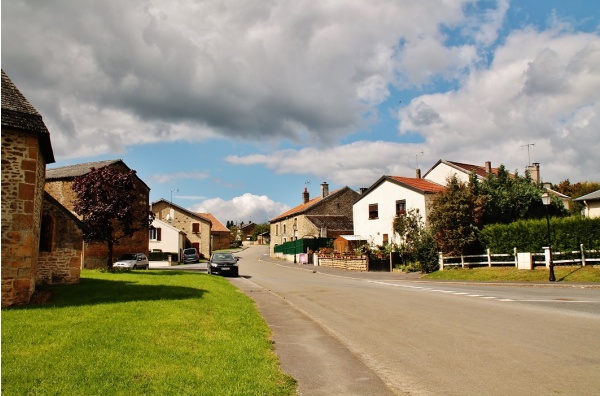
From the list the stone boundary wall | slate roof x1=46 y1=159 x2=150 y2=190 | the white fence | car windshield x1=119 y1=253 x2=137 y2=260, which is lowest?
the stone boundary wall

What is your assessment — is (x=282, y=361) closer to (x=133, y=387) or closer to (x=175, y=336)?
(x=175, y=336)

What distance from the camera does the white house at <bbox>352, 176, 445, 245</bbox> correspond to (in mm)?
38750

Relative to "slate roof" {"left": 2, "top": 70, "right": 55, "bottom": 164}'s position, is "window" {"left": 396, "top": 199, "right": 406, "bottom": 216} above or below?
below

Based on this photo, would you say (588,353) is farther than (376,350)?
No

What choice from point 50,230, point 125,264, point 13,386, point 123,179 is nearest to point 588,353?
point 13,386

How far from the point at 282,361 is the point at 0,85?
12.9 meters

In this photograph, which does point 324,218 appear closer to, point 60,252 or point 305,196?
point 305,196

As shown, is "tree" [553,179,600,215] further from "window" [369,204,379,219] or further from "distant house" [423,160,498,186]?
"window" [369,204,379,219]

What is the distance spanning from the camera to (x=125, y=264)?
113 ft

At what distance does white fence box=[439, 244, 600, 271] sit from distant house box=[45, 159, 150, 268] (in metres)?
23.6

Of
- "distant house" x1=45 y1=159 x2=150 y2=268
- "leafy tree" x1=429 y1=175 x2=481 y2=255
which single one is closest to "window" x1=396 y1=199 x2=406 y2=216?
"leafy tree" x1=429 y1=175 x2=481 y2=255

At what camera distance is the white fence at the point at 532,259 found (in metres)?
25.0

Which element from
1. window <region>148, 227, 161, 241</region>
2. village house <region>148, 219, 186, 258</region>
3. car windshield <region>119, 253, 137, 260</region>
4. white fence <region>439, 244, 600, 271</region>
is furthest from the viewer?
window <region>148, 227, 161, 241</region>

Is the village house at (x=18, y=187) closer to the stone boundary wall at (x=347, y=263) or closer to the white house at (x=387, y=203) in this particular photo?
the stone boundary wall at (x=347, y=263)
